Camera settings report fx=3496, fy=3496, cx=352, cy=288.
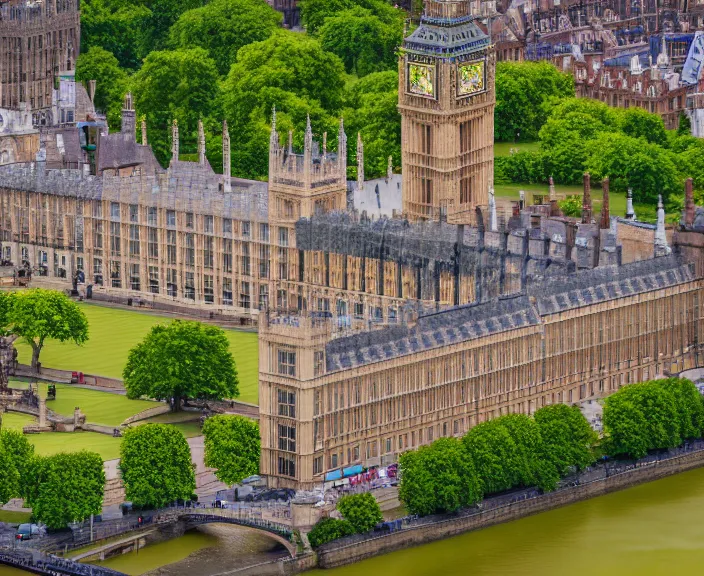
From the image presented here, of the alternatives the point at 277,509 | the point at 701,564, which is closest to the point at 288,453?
the point at 277,509

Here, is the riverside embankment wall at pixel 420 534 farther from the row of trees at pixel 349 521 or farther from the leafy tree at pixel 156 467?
the leafy tree at pixel 156 467

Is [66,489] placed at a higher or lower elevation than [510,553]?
higher

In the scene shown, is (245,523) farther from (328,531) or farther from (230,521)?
(328,531)

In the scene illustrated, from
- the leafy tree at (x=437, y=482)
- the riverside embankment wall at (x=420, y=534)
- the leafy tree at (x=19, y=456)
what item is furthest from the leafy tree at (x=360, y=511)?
the leafy tree at (x=19, y=456)

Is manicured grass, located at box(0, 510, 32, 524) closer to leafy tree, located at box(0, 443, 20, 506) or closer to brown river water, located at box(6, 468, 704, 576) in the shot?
leafy tree, located at box(0, 443, 20, 506)

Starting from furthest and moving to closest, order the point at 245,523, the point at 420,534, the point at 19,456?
the point at 19,456, the point at 420,534, the point at 245,523

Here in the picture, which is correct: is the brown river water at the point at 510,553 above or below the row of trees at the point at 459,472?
below

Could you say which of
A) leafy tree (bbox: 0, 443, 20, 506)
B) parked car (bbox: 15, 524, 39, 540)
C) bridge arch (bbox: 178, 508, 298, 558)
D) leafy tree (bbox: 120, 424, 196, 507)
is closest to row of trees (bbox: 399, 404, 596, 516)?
bridge arch (bbox: 178, 508, 298, 558)

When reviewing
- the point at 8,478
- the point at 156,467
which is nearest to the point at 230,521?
the point at 156,467
